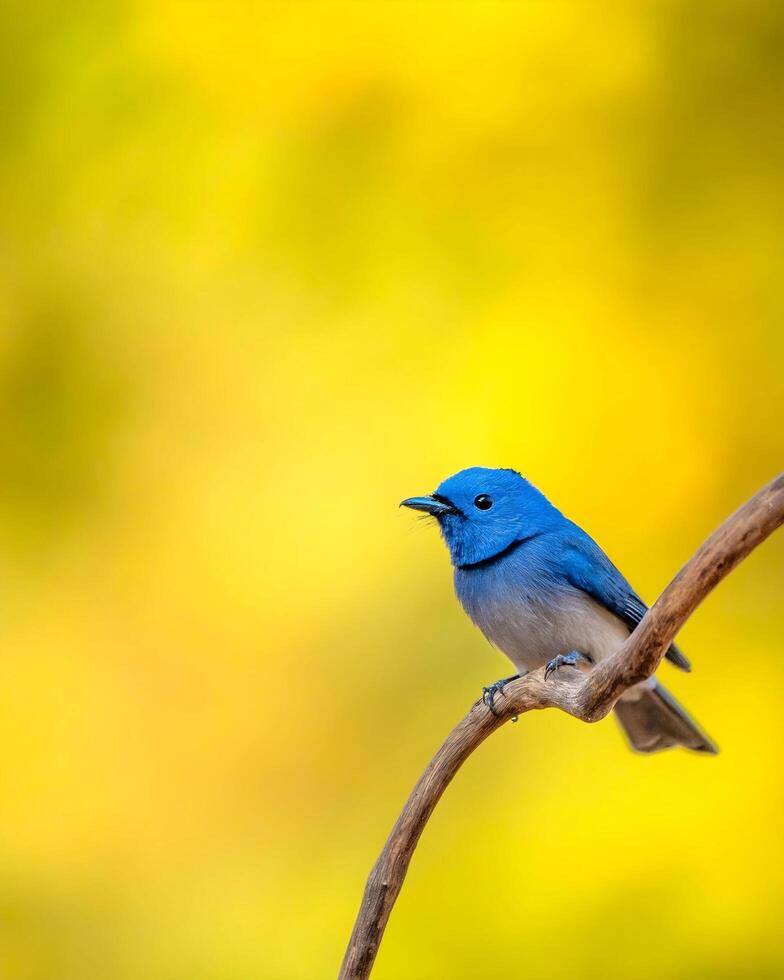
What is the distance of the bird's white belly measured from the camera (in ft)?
10.0

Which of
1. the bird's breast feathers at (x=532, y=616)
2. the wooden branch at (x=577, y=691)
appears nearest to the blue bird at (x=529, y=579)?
the bird's breast feathers at (x=532, y=616)

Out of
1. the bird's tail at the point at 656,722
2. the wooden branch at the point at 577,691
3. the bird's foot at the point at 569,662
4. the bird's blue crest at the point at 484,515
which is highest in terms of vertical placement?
the bird's blue crest at the point at 484,515

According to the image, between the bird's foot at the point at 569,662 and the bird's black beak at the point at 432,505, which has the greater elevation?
the bird's black beak at the point at 432,505

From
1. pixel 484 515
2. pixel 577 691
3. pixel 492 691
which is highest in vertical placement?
pixel 484 515

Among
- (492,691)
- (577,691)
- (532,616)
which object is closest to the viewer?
(577,691)

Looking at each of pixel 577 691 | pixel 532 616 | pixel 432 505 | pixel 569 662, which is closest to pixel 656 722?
pixel 532 616

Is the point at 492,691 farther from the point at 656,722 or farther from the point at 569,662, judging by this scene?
the point at 656,722

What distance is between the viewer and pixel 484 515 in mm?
3148

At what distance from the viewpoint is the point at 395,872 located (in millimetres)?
2236

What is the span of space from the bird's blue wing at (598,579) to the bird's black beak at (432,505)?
32cm

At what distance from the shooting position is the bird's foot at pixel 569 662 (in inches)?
96.2

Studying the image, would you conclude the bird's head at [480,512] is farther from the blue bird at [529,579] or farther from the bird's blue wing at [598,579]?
the bird's blue wing at [598,579]

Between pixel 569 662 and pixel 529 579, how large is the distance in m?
0.41

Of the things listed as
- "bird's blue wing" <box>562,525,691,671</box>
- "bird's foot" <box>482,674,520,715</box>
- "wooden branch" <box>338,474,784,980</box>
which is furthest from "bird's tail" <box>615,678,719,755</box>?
"wooden branch" <box>338,474,784,980</box>
